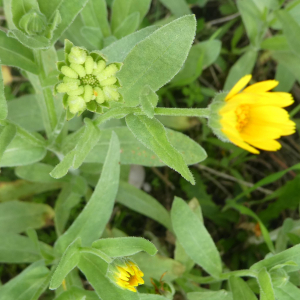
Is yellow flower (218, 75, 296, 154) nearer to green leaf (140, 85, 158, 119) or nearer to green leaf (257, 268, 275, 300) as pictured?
green leaf (140, 85, 158, 119)

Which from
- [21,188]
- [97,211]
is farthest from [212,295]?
[21,188]

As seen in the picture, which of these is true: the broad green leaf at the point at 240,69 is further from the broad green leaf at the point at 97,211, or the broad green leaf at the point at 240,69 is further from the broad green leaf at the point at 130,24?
the broad green leaf at the point at 97,211

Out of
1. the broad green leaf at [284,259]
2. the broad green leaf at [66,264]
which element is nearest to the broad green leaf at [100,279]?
the broad green leaf at [66,264]

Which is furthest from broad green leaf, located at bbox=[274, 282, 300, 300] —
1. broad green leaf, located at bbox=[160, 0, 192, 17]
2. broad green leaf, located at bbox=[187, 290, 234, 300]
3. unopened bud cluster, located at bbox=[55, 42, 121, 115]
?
broad green leaf, located at bbox=[160, 0, 192, 17]

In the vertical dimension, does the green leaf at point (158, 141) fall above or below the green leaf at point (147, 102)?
below

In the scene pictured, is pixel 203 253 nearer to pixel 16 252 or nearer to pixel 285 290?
pixel 285 290

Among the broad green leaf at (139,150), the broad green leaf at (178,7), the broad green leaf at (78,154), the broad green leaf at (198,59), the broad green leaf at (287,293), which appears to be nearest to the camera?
the broad green leaf at (78,154)

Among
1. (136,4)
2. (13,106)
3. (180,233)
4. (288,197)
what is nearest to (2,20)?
(13,106)

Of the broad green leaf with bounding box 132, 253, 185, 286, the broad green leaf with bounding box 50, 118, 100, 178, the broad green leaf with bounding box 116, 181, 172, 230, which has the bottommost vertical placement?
the broad green leaf with bounding box 132, 253, 185, 286
